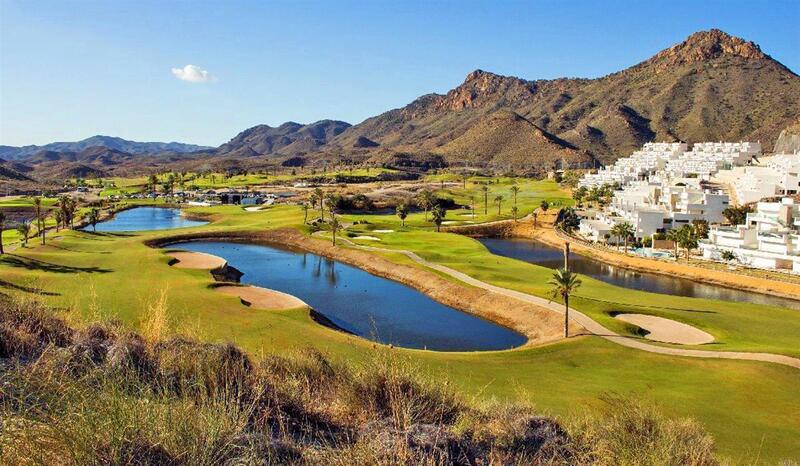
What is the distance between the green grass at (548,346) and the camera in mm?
20156

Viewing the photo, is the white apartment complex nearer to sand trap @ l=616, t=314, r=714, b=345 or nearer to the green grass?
the green grass

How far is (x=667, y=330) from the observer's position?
119 ft

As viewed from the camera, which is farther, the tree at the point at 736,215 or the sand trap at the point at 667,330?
the tree at the point at 736,215

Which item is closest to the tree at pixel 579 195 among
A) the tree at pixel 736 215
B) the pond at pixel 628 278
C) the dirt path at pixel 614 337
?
the pond at pixel 628 278

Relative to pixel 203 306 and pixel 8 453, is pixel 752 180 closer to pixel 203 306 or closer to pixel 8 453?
pixel 203 306

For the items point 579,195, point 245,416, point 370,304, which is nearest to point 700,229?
point 579,195

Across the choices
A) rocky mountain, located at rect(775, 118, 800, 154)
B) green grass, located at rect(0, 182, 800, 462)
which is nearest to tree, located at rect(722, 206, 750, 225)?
green grass, located at rect(0, 182, 800, 462)

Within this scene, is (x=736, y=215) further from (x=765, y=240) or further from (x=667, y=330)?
(x=667, y=330)

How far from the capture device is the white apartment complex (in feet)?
195

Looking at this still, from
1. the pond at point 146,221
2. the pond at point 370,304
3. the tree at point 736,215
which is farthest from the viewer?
the pond at point 146,221

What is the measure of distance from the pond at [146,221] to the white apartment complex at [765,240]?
78835mm

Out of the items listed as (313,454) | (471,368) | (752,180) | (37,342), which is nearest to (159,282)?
(471,368)

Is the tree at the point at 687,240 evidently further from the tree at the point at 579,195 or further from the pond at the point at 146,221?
the pond at the point at 146,221

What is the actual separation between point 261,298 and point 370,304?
8.98 metres
